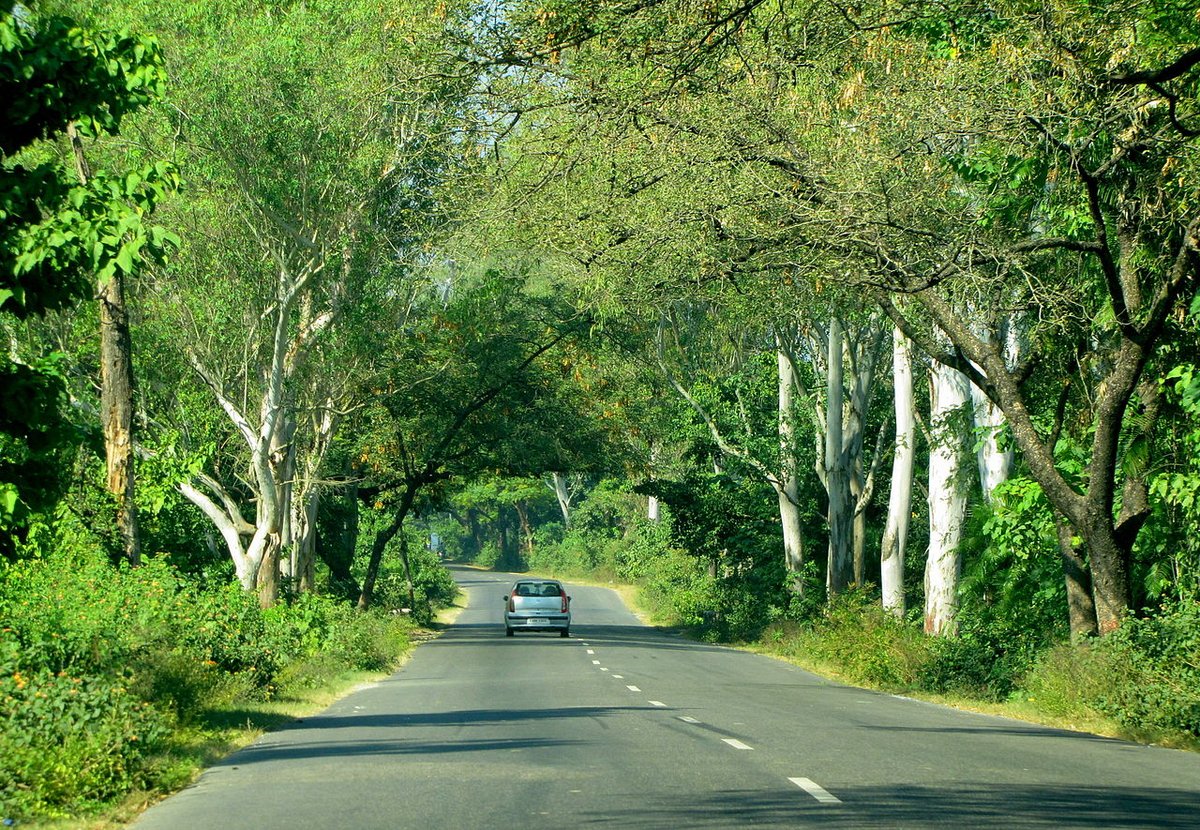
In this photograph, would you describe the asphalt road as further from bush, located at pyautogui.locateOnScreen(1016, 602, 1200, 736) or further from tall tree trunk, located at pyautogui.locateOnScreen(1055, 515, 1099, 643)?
tall tree trunk, located at pyautogui.locateOnScreen(1055, 515, 1099, 643)

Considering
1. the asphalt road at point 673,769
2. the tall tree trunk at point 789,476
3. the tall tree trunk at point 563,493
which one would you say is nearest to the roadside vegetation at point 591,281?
the tall tree trunk at point 789,476

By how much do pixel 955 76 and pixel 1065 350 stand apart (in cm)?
517

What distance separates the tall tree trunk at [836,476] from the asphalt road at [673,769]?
13.7 metres

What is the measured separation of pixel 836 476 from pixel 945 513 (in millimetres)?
9588

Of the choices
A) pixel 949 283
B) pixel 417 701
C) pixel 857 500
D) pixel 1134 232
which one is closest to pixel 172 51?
pixel 417 701

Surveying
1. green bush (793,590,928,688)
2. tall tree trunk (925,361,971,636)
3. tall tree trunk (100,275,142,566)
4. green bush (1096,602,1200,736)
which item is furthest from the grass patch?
tall tree trunk (925,361,971,636)

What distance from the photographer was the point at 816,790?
9969 millimetres

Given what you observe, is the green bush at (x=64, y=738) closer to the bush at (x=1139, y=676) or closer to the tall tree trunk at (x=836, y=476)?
the bush at (x=1139, y=676)

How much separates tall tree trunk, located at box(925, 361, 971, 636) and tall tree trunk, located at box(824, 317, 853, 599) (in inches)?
302

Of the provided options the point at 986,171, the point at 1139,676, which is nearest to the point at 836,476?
the point at 986,171

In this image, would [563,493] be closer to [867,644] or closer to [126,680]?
[867,644]

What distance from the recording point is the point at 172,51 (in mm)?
25859

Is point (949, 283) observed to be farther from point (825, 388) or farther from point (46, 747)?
point (825, 388)

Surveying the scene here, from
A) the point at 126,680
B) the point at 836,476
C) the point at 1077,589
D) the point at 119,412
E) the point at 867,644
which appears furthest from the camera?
the point at 836,476
